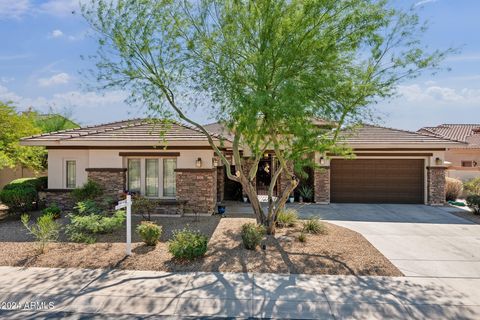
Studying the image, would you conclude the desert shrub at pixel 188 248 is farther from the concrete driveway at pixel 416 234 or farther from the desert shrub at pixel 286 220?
the concrete driveway at pixel 416 234

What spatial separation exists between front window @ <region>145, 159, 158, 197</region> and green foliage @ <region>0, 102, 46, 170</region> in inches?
284

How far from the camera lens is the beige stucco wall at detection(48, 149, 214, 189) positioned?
501 inches

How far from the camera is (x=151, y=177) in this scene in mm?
13156

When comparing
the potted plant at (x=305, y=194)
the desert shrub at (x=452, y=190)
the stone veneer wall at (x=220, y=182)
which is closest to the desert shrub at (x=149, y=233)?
the stone veneer wall at (x=220, y=182)

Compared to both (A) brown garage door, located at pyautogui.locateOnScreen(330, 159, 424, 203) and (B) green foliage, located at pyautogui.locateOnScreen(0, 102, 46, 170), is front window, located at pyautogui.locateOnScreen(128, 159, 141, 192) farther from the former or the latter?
(A) brown garage door, located at pyautogui.locateOnScreen(330, 159, 424, 203)

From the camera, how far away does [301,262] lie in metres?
7.54

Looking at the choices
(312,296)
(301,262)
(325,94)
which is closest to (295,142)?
(325,94)

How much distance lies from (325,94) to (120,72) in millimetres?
5815

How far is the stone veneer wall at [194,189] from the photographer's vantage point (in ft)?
41.5

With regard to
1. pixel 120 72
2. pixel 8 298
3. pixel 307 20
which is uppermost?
pixel 307 20

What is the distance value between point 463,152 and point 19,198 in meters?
33.7

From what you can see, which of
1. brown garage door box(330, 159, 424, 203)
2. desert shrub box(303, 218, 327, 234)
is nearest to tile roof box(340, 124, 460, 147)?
brown garage door box(330, 159, 424, 203)

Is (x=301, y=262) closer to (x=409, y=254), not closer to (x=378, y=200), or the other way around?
(x=409, y=254)

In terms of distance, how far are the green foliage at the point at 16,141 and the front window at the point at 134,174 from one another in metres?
6.51
